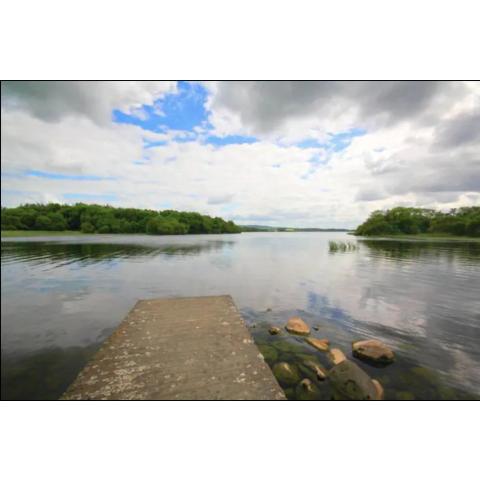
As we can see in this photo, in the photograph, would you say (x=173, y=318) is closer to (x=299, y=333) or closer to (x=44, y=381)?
(x=44, y=381)

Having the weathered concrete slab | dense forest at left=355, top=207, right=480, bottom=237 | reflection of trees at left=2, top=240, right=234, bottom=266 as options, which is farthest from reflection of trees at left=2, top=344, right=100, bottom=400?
dense forest at left=355, top=207, right=480, bottom=237

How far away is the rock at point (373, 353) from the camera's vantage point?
7.38 m

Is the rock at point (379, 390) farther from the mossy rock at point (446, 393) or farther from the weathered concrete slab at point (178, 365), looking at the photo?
the weathered concrete slab at point (178, 365)

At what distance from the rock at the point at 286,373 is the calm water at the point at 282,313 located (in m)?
0.25

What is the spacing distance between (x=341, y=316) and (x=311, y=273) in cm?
1142

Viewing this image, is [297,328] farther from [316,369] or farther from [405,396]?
[405,396]

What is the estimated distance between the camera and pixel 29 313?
37.1 ft

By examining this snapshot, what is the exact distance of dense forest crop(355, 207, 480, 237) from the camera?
76812 millimetres

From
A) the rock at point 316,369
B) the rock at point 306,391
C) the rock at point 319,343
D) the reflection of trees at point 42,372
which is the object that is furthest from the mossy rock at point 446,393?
the reflection of trees at point 42,372

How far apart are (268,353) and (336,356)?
2.08m

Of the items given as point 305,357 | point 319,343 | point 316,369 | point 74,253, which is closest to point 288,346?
point 305,357

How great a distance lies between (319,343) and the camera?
827 centimetres

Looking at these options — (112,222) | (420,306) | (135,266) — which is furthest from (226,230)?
(420,306)

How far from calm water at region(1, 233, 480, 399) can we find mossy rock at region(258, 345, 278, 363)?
3 centimetres
